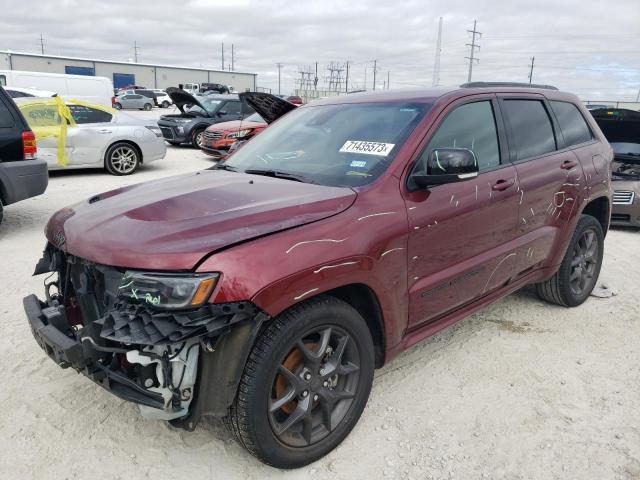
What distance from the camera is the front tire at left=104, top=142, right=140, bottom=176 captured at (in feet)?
34.1

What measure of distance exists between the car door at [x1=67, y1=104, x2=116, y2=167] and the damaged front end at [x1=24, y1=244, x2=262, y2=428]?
28.2 ft

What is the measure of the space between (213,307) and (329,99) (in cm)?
227

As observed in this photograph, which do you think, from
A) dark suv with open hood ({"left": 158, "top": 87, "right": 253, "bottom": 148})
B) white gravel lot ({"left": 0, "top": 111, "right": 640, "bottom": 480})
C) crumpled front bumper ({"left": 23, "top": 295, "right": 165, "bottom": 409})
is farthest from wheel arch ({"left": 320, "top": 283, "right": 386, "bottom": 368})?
dark suv with open hood ({"left": 158, "top": 87, "right": 253, "bottom": 148})

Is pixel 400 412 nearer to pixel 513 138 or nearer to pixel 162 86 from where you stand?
pixel 513 138

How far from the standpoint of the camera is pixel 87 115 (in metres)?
10.0

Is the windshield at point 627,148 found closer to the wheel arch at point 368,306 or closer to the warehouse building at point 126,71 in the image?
the wheel arch at point 368,306

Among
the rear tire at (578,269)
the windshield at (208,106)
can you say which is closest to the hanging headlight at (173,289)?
the rear tire at (578,269)

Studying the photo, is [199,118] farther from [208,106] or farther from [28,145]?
[28,145]

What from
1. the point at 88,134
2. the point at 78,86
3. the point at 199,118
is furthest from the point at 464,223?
the point at 78,86

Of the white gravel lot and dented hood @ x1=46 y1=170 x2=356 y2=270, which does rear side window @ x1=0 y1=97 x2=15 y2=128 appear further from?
dented hood @ x1=46 y1=170 x2=356 y2=270

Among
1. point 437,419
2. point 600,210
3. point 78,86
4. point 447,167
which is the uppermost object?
point 78,86

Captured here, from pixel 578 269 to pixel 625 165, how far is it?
4625 mm

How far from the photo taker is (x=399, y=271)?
104 inches

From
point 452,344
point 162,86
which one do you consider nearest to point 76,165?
point 452,344
